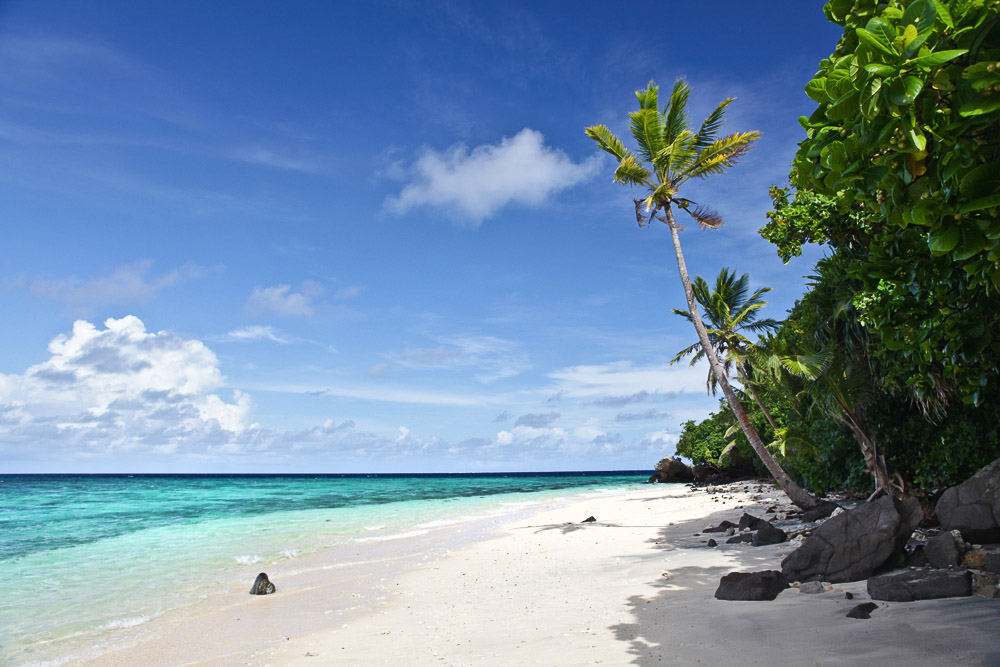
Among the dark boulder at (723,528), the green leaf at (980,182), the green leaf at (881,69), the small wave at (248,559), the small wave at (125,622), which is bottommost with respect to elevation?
the small wave at (248,559)

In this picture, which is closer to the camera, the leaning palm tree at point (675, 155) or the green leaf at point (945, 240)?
the green leaf at point (945, 240)

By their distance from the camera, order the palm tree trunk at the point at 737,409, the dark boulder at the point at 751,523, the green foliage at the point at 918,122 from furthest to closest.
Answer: the palm tree trunk at the point at 737,409 < the dark boulder at the point at 751,523 < the green foliage at the point at 918,122

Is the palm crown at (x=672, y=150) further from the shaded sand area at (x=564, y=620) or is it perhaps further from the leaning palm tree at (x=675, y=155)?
the shaded sand area at (x=564, y=620)

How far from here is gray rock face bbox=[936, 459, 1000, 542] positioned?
7133 millimetres

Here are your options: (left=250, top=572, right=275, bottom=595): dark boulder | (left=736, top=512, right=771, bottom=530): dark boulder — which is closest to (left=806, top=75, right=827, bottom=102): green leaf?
(left=250, top=572, right=275, bottom=595): dark boulder

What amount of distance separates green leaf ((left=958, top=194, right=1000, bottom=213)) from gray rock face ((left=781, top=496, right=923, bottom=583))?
6240 mm

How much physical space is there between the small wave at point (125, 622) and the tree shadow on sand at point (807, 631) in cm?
701

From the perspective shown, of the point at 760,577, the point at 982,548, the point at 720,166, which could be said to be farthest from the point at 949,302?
the point at 720,166

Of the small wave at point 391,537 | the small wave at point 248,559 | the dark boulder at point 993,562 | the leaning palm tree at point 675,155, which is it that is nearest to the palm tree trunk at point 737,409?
the leaning palm tree at point 675,155

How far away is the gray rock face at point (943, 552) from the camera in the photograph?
678 cm

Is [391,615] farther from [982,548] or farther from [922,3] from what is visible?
[922,3]

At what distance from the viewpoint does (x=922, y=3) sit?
224 centimetres

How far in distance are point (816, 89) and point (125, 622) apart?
1059cm

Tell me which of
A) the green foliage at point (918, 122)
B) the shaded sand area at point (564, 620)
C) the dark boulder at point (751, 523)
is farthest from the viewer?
the dark boulder at point (751, 523)
